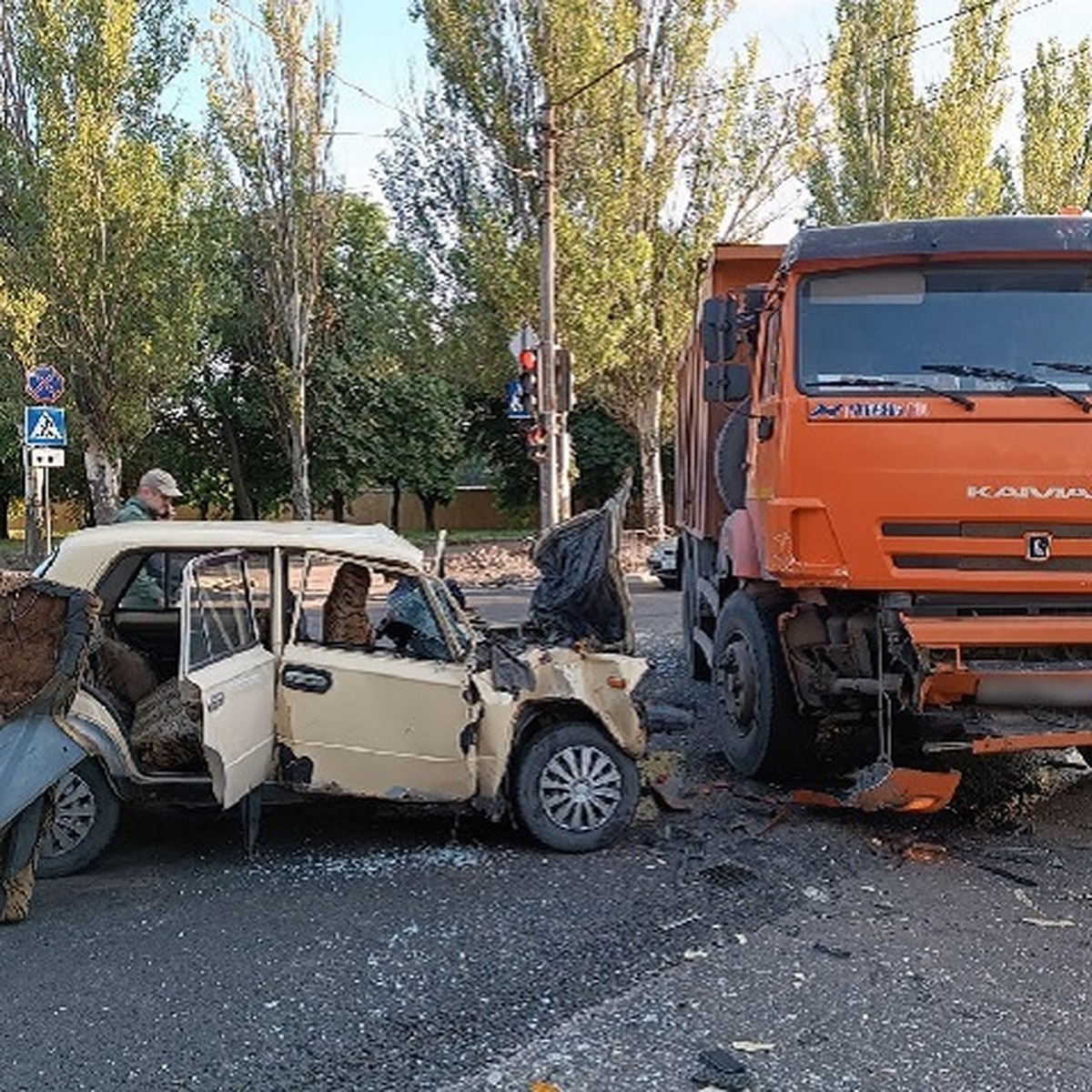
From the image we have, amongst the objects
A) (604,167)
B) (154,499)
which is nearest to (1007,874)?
(154,499)

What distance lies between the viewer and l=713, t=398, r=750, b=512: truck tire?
742 cm

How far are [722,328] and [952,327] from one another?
1.30 meters

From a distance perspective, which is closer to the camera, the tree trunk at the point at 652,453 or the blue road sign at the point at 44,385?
the blue road sign at the point at 44,385

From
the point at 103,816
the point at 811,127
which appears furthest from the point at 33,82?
the point at 103,816

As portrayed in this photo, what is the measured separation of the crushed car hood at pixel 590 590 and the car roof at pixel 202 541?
1389 millimetres

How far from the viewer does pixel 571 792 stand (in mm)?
5930

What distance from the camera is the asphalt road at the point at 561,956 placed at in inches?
150

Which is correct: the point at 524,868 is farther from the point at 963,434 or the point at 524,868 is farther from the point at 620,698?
the point at 963,434

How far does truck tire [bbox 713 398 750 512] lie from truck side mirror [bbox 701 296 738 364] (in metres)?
0.33

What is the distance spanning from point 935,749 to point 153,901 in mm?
3545

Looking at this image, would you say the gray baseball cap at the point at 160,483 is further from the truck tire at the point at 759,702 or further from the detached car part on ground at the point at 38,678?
the truck tire at the point at 759,702

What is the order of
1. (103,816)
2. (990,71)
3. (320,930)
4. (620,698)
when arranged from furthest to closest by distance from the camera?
(990,71)
(620,698)
(103,816)
(320,930)

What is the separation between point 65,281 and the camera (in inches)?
871

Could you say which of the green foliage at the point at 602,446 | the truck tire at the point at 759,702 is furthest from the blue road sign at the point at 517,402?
the green foliage at the point at 602,446
